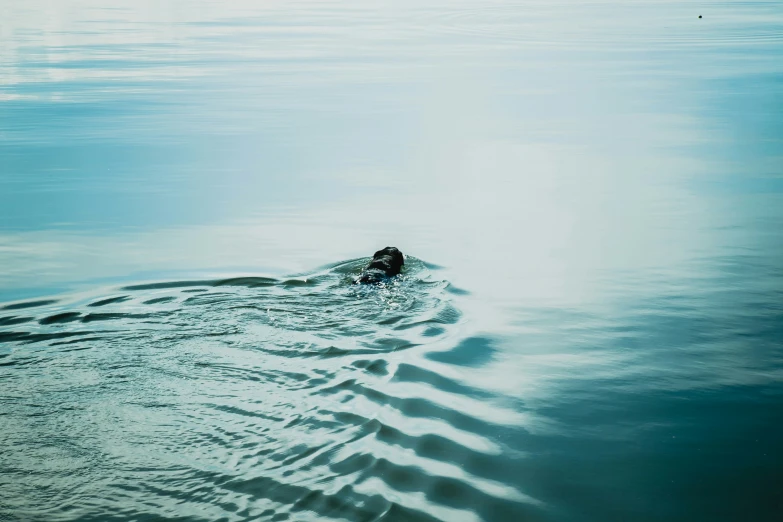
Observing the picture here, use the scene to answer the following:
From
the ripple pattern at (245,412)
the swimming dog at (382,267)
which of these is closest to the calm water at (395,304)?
the ripple pattern at (245,412)

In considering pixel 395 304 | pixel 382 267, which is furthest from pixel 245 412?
pixel 382 267

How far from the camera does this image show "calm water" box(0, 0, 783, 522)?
20.7ft

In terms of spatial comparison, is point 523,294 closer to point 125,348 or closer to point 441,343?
point 441,343

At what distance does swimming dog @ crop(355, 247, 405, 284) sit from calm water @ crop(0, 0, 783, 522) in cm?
20

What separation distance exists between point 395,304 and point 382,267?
81 centimetres

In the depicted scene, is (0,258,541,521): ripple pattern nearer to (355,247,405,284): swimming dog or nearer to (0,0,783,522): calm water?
(0,0,783,522): calm water

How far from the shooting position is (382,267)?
10477mm

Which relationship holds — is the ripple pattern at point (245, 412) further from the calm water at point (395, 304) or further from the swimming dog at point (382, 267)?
the swimming dog at point (382, 267)

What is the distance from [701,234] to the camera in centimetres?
1248

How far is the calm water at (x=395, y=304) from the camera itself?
248 inches

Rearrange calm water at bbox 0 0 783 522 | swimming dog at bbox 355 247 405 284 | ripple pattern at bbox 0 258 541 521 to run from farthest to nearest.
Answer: swimming dog at bbox 355 247 405 284 → calm water at bbox 0 0 783 522 → ripple pattern at bbox 0 258 541 521

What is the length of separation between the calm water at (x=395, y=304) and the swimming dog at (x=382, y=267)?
195 mm

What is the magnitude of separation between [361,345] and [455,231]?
15.4 ft

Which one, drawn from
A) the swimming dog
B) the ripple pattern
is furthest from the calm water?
the swimming dog
